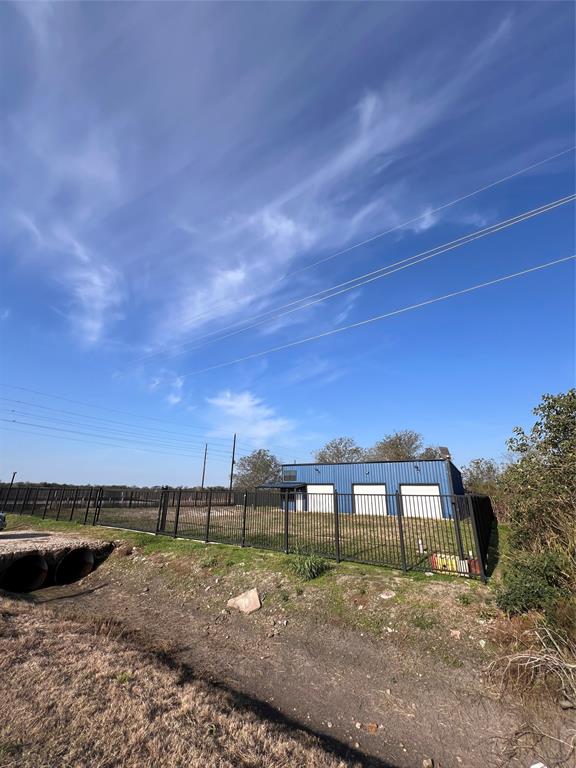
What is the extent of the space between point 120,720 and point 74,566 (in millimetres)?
10313

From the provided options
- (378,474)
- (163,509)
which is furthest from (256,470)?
(163,509)

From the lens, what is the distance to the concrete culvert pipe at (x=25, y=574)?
34.3 feet

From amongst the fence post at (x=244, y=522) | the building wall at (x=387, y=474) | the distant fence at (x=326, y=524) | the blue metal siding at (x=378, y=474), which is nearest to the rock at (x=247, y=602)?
the distant fence at (x=326, y=524)

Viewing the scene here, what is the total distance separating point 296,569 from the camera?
8.42 meters

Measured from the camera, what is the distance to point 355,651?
5.92m

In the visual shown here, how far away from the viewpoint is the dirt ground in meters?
4.04

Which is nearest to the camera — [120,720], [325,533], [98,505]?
[120,720]

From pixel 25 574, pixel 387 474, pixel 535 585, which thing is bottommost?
pixel 25 574

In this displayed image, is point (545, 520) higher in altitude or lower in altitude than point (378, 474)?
lower

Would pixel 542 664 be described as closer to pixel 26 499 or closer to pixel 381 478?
pixel 381 478

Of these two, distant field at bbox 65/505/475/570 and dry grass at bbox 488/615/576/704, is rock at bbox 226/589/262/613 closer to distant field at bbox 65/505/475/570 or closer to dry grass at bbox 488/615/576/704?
distant field at bbox 65/505/475/570

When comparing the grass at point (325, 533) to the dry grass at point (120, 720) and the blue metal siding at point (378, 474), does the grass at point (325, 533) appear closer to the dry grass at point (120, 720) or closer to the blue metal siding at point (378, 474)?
the dry grass at point (120, 720)

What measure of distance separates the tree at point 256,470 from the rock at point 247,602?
2118 inches

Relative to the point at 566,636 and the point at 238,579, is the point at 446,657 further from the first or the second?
the point at 238,579
